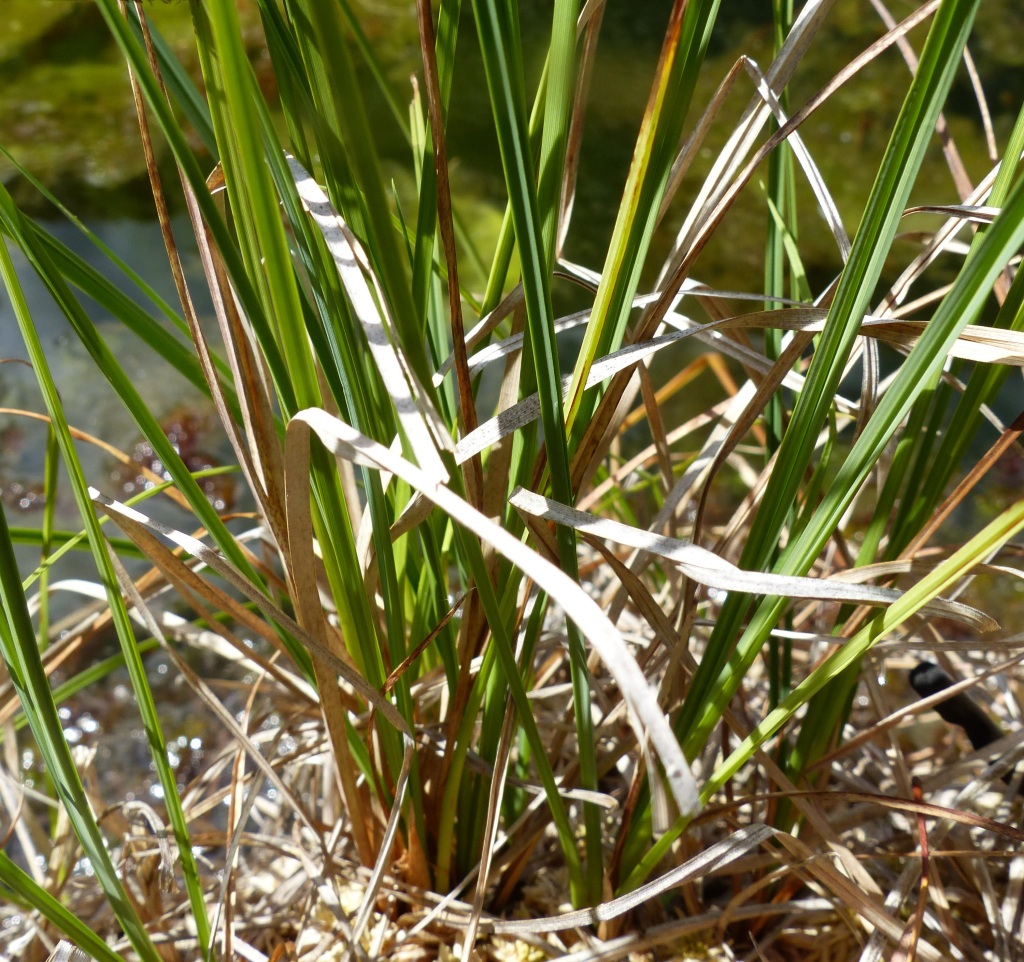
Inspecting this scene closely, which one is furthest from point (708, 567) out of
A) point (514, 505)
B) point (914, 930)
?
point (914, 930)

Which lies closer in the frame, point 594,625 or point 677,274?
point 594,625

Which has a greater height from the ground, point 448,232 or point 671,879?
point 448,232

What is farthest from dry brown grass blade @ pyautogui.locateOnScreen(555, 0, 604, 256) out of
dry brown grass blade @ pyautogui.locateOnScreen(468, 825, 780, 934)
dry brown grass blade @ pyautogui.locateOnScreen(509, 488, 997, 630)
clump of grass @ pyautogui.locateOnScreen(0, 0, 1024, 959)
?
dry brown grass blade @ pyautogui.locateOnScreen(468, 825, 780, 934)

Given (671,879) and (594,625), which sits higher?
(594,625)

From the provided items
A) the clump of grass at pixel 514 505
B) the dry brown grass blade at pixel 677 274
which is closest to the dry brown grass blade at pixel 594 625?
the clump of grass at pixel 514 505

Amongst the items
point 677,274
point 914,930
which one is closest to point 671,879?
point 914,930

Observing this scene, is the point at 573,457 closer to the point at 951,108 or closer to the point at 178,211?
the point at 178,211

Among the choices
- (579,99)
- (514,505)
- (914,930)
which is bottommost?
(914,930)

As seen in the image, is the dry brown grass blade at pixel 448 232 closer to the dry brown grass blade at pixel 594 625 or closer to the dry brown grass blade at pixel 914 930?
the dry brown grass blade at pixel 594 625

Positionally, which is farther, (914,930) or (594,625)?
(914,930)

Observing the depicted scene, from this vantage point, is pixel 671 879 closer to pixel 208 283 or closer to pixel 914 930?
pixel 914 930
